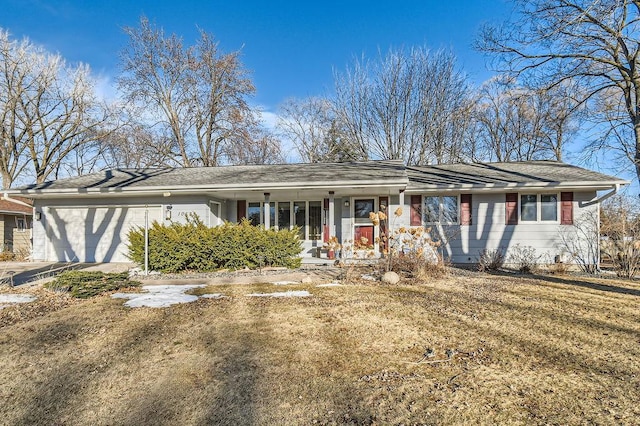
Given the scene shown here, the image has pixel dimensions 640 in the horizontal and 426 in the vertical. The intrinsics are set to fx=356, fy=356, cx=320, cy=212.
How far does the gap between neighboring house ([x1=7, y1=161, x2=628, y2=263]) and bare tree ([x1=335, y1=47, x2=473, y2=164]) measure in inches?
325

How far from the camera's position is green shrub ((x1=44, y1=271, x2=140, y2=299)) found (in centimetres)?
631

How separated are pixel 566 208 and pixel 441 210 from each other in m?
3.58

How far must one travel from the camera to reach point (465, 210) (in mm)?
11430

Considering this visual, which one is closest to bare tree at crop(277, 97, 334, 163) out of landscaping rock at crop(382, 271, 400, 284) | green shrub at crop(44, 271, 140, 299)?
landscaping rock at crop(382, 271, 400, 284)

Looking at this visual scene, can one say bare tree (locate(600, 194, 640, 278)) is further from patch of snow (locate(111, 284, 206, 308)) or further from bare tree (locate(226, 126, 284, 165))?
bare tree (locate(226, 126, 284, 165))

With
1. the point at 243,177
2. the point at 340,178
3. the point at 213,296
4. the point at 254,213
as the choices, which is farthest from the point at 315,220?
the point at 213,296

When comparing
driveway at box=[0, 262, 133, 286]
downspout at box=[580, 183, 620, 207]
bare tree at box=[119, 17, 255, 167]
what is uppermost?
bare tree at box=[119, 17, 255, 167]

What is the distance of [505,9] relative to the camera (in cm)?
1141

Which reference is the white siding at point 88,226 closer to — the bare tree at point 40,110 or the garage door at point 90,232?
the garage door at point 90,232

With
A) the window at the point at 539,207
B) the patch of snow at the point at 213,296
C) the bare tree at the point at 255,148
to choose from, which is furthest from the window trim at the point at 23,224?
the window at the point at 539,207

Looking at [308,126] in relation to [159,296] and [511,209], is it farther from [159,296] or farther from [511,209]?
[159,296]

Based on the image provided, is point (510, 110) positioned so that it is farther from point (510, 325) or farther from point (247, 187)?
point (510, 325)

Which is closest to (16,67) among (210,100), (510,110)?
(210,100)

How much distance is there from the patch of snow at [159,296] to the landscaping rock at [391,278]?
3.77m
